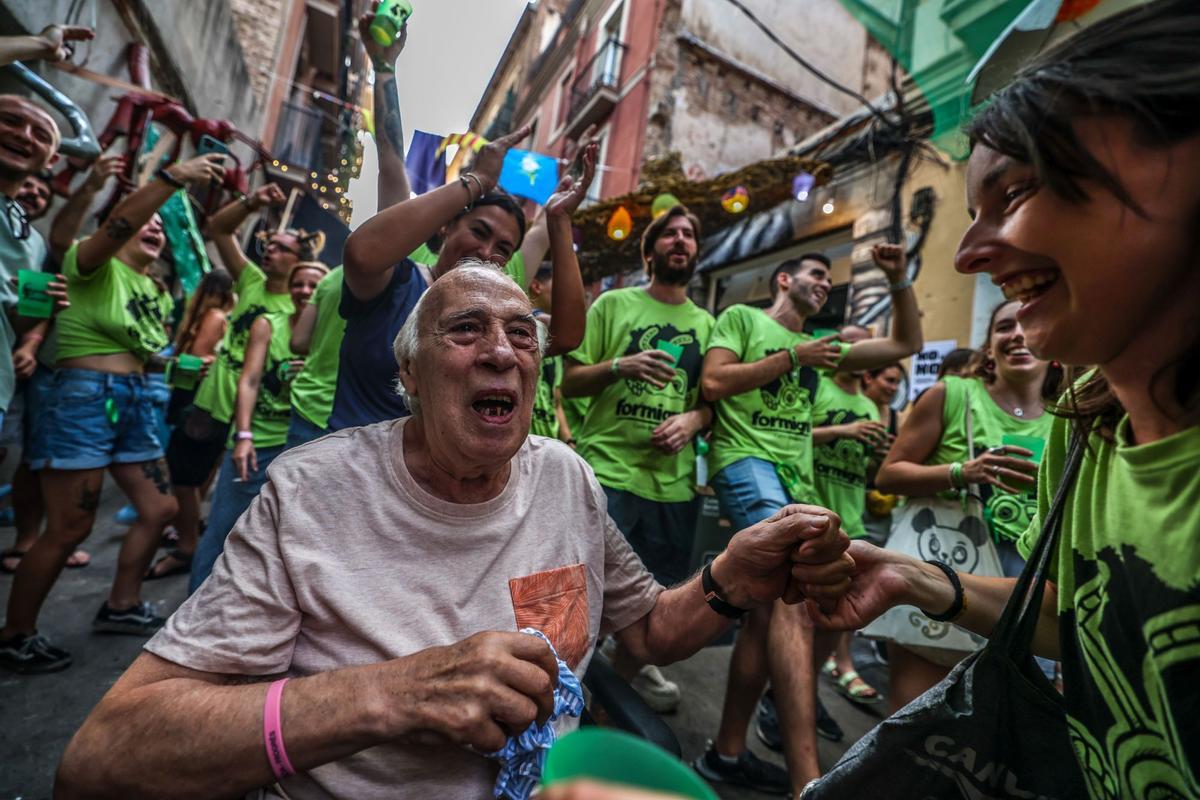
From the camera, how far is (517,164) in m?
2.87

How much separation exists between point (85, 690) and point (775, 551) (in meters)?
3.02

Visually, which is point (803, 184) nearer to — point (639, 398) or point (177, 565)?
point (639, 398)

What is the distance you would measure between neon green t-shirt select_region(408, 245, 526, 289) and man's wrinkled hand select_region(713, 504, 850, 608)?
1.43m

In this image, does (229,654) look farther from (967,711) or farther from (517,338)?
(967,711)

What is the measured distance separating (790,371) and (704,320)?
55 centimetres

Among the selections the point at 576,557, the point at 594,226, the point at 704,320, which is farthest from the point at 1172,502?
the point at 594,226

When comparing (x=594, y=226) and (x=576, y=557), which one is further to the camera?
(x=594, y=226)

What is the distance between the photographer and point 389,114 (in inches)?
73.0

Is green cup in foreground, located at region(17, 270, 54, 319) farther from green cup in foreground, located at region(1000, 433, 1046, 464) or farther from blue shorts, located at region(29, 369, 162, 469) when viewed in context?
green cup in foreground, located at region(1000, 433, 1046, 464)

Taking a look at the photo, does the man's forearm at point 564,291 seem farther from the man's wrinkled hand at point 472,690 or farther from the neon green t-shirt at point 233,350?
the neon green t-shirt at point 233,350

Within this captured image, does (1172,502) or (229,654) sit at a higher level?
(1172,502)

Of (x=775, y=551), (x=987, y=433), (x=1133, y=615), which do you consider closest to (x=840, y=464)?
(x=987, y=433)

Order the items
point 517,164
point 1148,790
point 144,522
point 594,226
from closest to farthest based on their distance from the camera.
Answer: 1. point 1148,790
2. point 517,164
3. point 144,522
4. point 594,226

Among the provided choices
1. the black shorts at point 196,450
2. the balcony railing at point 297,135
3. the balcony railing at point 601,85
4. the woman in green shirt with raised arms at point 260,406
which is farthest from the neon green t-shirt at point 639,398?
the balcony railing at point 297,135
